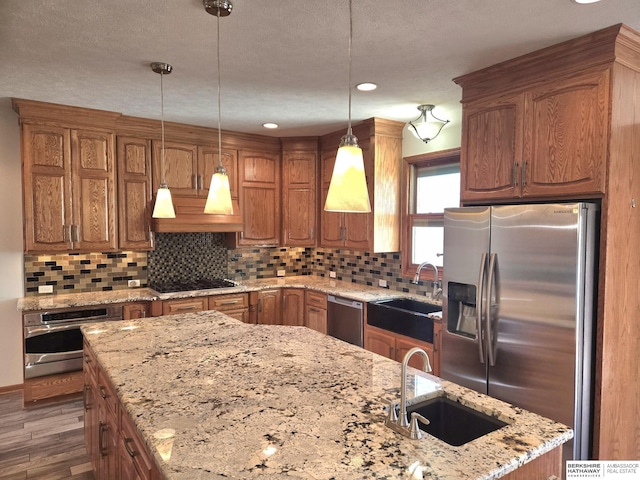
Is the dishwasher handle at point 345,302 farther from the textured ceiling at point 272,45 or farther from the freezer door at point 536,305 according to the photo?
the textured ceiling at point 272,45

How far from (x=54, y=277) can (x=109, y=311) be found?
719 mm

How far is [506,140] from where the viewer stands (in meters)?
2.66

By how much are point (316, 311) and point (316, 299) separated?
13cm

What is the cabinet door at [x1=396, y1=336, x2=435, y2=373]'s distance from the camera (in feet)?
10.6

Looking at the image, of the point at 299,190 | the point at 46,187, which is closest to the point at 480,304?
the point at 299,190

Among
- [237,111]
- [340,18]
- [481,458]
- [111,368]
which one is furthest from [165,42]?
[481,458]

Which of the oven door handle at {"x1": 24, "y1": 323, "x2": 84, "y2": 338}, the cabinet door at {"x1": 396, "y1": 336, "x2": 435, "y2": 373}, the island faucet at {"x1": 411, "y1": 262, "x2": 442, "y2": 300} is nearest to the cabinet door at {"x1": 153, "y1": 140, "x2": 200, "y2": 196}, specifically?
the oven door handle at {"x1": 24, "y1": 323, "x2": 84, "y2": 338}

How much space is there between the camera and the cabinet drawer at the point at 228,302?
4.21 metres

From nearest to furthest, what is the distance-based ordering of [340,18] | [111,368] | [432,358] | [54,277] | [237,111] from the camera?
[111,368] < [340,18] < [432,358] < [237,111] < [54,277]

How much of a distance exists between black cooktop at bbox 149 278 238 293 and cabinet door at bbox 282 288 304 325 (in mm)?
585

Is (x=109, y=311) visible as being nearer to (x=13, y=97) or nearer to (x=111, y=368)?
(x=13, y=97)

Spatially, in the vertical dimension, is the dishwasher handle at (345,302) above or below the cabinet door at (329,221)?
below

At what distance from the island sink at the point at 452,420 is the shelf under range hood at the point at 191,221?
3195mm

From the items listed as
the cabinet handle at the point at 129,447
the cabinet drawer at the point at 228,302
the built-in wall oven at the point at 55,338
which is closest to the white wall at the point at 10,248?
the built-in wall oven at the point at 55,338
